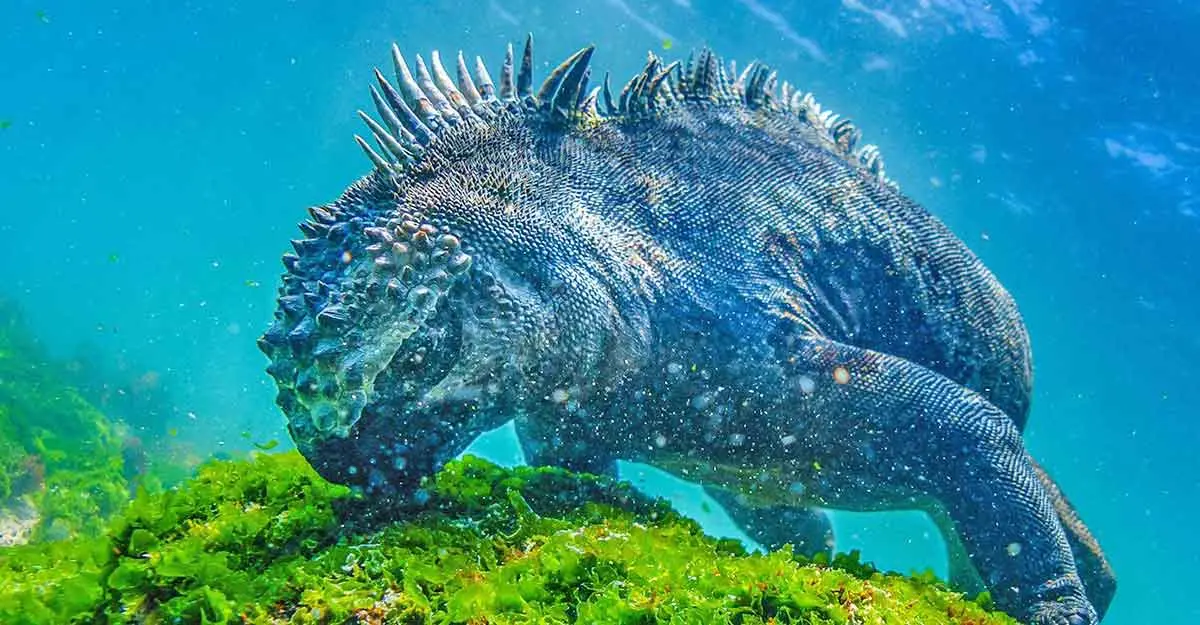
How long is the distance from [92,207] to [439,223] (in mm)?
84592

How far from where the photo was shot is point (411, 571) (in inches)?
76.1

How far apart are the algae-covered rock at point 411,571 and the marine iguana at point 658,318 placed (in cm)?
27

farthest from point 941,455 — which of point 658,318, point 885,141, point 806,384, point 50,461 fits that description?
point 885,141

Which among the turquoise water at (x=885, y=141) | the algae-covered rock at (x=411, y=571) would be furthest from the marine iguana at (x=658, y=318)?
the turquoise water at (x=885, y=141)

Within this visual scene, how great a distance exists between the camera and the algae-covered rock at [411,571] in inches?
71.7

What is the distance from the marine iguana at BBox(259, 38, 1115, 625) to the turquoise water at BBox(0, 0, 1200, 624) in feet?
14.4

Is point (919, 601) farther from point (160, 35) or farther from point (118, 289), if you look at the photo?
point (118, 289)

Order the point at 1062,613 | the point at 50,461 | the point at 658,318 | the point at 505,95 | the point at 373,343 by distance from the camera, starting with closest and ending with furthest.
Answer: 1. the point at 373,343
2. the point at 1062,613
3. the point at 658,318
4. the point at 505,95
5. the point at 50,461

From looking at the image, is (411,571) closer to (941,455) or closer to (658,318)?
(658,318)

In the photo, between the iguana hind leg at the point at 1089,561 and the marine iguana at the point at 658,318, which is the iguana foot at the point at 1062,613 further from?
the iguana hind leg at the point at 1089,561

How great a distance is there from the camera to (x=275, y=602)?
189 centimetres

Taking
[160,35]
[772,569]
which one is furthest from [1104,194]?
[160,35]

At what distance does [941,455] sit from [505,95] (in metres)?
2.53

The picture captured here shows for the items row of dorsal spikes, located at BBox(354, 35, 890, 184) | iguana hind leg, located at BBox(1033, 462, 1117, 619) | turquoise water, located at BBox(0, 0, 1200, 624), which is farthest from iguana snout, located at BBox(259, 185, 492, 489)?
turquoise water, located at BBox(0, 0, 1200, 624)
